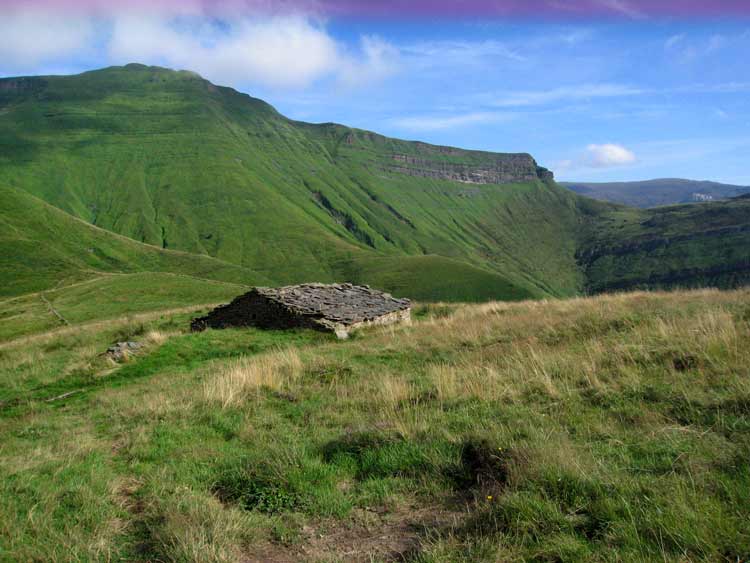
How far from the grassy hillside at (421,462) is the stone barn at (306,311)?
30.0 ft

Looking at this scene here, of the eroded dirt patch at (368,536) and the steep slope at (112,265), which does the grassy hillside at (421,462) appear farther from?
the steep slope at (112,265)

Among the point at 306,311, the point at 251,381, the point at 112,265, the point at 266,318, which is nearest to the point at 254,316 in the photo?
the point at 266,318

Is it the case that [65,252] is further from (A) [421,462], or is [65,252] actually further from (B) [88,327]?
(A) [421,462]

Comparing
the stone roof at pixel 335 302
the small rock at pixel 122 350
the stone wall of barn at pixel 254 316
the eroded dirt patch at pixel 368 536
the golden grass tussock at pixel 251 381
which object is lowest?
the small rock at pixel 122 350

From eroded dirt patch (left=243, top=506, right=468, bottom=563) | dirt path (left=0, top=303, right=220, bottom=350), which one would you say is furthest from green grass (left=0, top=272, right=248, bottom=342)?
eroded dirt patch (left=243, top=506, right=468, bottom=563)

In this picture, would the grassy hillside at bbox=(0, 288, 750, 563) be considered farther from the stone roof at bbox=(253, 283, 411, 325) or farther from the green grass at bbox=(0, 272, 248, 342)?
the green grass at bbox=(0, 272, 248, 342)

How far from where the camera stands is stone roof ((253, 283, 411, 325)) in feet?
67.6

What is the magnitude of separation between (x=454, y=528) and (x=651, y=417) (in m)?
3.16

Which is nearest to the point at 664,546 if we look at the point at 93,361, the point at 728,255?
the point at 93,361

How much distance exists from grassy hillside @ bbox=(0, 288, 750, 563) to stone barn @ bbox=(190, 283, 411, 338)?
9130mm

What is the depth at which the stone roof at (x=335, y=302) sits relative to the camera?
2061 centimetres

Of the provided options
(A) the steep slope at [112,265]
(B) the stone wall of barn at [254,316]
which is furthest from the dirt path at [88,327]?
(A) the steep slope at [112,265]

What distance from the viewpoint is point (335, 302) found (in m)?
22.7

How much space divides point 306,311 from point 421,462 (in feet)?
50.1
